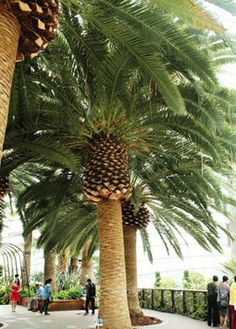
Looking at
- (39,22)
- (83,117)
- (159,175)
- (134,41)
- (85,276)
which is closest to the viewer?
(39,22)

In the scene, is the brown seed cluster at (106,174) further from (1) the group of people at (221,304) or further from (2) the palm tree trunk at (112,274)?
(1) the group of people at (221,304)

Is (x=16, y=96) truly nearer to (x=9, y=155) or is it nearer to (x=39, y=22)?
(x=9, y=155)

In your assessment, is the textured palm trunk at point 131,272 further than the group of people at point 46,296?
No

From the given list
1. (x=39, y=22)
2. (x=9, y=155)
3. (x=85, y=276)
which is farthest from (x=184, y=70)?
(x=85, y=276)

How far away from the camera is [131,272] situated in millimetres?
14172

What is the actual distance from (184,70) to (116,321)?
5.22 m

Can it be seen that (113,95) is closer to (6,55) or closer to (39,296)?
(6,55)

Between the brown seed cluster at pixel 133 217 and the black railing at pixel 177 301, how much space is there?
333 centimetres

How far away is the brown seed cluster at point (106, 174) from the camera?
32.9 feet

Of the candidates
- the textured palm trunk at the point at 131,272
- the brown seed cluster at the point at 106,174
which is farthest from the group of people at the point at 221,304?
the brown seed cluster at the point at 106,174

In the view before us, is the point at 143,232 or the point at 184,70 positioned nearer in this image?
the point at 184,70

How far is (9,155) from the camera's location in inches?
405

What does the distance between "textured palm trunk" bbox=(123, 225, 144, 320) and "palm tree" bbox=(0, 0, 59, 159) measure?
1022cm

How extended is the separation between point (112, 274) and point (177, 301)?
29.5ft
